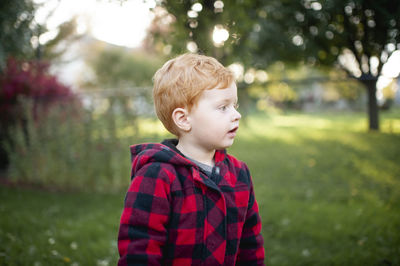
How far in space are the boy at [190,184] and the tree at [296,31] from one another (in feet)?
2.13

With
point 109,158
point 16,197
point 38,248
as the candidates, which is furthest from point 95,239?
point 16,197

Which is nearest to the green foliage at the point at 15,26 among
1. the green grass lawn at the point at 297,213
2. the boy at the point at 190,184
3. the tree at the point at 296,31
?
the green grass lawn at the point at 297,213

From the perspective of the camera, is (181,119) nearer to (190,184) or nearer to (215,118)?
(215,118)

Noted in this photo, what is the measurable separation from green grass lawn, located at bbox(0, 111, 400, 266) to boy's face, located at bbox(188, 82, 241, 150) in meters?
1.87

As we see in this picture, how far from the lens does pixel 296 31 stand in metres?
7.73

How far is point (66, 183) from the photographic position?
5305 mm

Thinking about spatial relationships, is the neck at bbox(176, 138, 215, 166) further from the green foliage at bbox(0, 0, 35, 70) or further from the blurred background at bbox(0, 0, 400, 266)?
the green foliage at bbox(0, 0, 35, 70)

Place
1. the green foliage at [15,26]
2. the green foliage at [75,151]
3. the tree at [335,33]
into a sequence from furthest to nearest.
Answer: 1. the tree at [335,33]
2. the green foliage at [75,151]
3. the green foliage at [15,26]

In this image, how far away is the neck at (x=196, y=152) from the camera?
149cm

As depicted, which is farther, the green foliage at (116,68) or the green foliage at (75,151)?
the green foliage at (116,68)

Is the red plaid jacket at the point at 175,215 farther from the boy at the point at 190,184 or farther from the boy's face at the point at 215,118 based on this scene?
the boy's face at the point at 215,118

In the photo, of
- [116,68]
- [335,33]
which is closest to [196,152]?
[335,33]

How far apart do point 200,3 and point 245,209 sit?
53.3 inches

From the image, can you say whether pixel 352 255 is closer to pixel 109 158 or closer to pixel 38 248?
pixel 38 248
